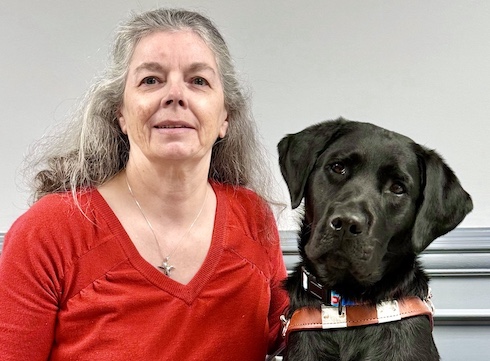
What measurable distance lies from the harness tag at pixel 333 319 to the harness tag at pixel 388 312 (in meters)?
0.07

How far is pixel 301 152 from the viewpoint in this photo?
138 cm

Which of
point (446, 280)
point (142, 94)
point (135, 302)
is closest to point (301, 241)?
point (135, 302)

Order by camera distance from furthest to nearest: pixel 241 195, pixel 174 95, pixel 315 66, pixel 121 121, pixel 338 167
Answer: pixel 315 66 < pixel 241 195 < pixel 121 121 < pixel 174 95 < pixel 338 167

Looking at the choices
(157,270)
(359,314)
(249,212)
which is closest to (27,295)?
(157,270)

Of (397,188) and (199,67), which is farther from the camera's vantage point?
(199,67)

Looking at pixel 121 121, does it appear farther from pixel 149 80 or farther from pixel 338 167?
pixel 338 167

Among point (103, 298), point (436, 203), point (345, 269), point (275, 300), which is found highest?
point (436, 203)

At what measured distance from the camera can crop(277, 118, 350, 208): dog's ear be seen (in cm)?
137

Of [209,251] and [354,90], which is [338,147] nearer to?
[209,251]

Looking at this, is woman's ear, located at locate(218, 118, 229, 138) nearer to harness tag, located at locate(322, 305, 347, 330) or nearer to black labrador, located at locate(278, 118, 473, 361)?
black labrador, located at locate(278, 118, 473, 361)

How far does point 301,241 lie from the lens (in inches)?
55.6

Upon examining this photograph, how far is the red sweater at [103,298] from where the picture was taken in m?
1.37

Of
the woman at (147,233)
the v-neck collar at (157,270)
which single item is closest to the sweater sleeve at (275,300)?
the woman at (147,233)

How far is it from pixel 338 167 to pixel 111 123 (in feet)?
2.07
